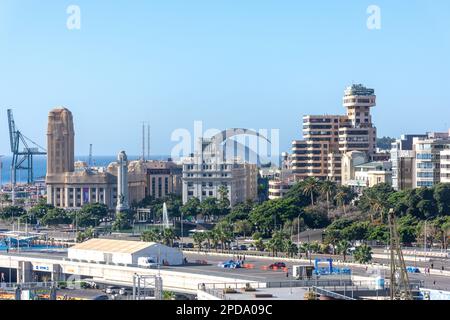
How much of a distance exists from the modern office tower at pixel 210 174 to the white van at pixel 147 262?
13.5 metres

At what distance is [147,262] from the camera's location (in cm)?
1528

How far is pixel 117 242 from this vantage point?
55.9 feet

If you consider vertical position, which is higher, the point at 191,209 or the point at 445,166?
the point at 445,166

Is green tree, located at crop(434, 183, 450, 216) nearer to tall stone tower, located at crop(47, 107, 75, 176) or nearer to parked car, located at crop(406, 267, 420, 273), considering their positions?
parked car, located at crop(406, 267, 420, 273)

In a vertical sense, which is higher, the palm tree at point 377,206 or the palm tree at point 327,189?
the palm tree at point 327,189

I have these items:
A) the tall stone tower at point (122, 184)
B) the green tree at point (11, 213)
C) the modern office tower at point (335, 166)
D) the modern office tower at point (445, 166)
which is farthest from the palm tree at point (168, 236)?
the modern office tower at point (335, 166)

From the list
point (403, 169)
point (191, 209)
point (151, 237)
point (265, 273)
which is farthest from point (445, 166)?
point (265, 273)

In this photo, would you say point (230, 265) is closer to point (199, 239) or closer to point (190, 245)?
point (199, 239)

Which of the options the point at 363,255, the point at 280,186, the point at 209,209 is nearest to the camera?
the point at 363,255

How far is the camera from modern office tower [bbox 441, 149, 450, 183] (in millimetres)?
24783

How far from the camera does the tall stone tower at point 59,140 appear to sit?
32875mm

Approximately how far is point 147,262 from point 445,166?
1133cm

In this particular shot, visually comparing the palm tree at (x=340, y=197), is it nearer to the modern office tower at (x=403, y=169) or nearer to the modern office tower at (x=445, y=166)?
the modern office tower at (x=403, y=169)
